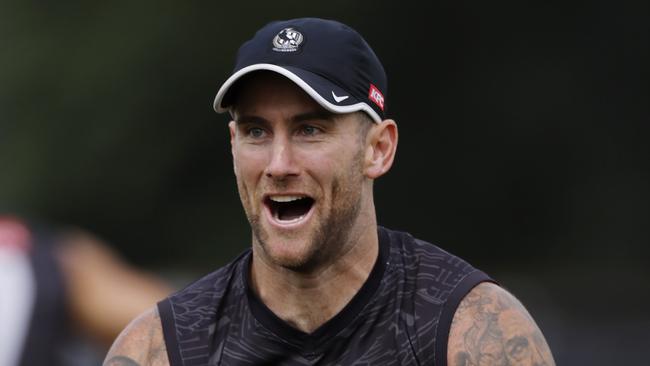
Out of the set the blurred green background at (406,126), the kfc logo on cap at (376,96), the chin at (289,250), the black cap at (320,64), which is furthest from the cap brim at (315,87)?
the blurred green background at (406,126)

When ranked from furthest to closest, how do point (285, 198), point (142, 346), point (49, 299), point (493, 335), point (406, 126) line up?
point (406, 126), point (49, 299), point (142, 346), point (285, 198), point (493, 335)

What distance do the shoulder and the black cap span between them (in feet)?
2.49

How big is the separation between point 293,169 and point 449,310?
653mm

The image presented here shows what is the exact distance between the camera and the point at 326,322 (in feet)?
15.5

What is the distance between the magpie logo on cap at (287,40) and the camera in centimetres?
466

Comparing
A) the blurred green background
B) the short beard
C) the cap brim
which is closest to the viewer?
the cap brim

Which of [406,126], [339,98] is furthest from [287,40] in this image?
[406,126]

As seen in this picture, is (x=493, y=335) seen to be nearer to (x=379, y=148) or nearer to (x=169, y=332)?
(x=379, y=148)

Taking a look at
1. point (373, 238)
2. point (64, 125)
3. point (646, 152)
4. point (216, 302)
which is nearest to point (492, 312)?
point (373, 238)

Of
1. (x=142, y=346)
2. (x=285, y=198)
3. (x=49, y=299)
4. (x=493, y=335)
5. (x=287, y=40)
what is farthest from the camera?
(x=49, y=299)

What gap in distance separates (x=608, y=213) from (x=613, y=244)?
0.37 metres

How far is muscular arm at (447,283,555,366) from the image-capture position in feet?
14.5

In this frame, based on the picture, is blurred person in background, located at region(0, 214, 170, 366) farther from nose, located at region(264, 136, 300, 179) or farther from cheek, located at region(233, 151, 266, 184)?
nose, located at region(264, 136, 300, 179)

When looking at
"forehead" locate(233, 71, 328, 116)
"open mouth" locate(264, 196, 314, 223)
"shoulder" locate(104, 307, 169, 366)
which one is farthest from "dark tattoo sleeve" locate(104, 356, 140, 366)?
"forehead" locate(233, 71, 328, 116)
